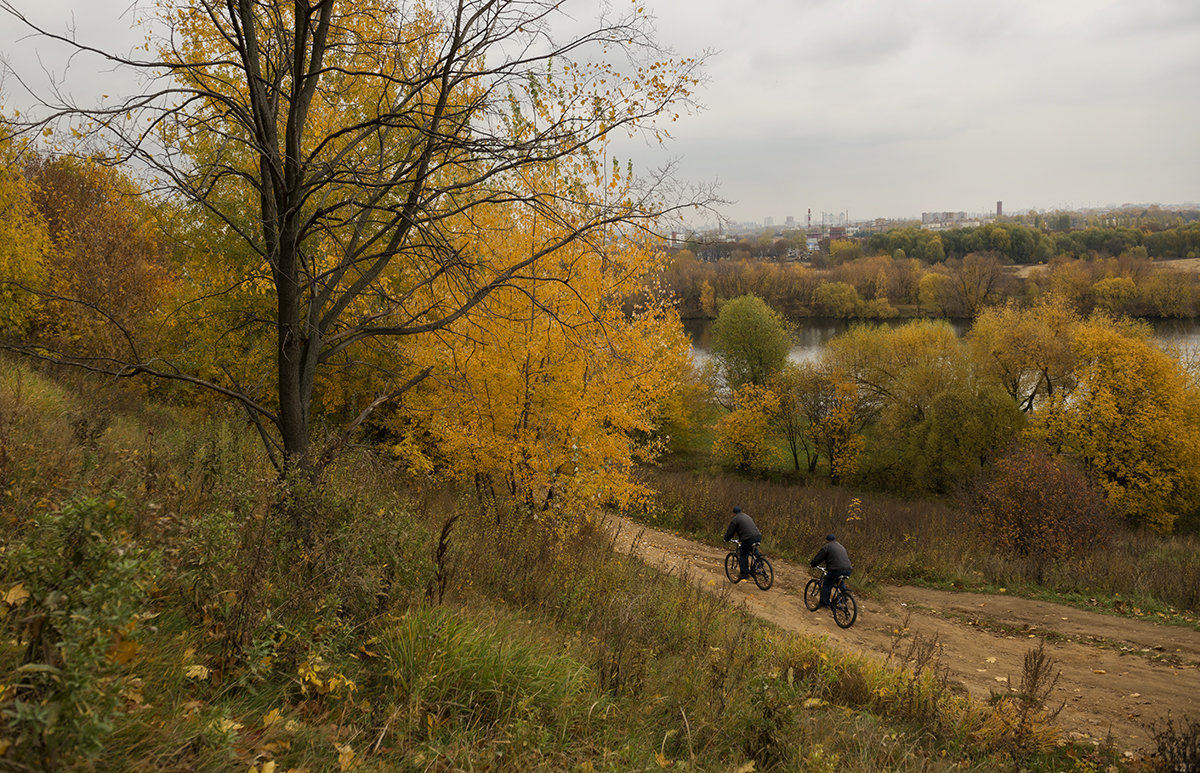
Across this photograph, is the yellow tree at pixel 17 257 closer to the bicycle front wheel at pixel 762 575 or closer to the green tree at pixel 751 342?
the bicycle front wheel at pixel 762 575

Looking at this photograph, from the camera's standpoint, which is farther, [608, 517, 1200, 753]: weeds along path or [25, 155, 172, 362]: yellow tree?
[25, 155, 172, 362]: yellow tree

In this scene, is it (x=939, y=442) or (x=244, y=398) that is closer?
(x=244, y=398)

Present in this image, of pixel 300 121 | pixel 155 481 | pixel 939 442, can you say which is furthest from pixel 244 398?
pixel 939 442

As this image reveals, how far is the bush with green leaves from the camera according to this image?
6.28ft

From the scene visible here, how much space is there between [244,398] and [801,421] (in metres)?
34.6

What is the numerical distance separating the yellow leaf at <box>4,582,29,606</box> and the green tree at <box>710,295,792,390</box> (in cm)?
3875

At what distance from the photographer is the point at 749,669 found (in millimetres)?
5484

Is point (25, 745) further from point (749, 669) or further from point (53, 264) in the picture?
point (53, 264)

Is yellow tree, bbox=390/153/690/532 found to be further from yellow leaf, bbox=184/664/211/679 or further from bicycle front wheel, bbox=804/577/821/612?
yellow leaf, bbox=184/664/211/679

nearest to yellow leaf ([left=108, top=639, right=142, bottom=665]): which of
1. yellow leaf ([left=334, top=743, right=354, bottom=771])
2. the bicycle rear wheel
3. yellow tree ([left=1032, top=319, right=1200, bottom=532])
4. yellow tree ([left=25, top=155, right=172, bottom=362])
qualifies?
yellow leaf ([left=334, top=743, right=354, bottom=771])

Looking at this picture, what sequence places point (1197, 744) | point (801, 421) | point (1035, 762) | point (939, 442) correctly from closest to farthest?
point (1197, 744) < point (1035, 762) < point (939, 442) < point (801, 421)

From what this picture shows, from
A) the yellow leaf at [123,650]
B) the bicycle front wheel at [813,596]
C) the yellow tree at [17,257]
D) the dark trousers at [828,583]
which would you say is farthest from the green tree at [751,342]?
the yellow leaf at [123,650]

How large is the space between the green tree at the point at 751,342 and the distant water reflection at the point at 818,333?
2.89 metres

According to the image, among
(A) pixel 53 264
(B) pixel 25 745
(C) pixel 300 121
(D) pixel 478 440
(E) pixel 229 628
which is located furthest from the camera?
(A) pixel 53 264
